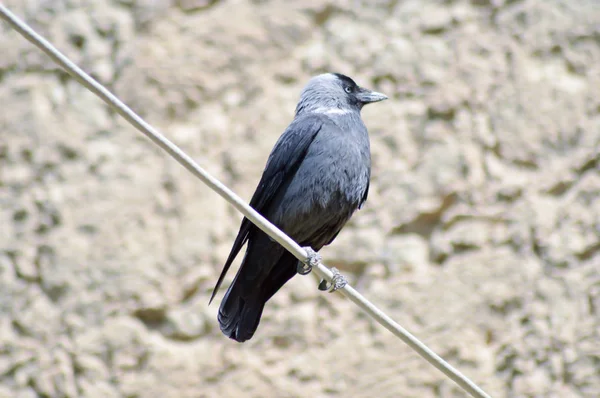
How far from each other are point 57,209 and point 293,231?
3.19m

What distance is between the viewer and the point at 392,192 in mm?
6656

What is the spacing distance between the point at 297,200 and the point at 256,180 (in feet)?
8.13

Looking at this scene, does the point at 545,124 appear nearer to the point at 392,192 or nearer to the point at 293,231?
the point at 392,192

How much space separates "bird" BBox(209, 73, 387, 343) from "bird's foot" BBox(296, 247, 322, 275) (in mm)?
155

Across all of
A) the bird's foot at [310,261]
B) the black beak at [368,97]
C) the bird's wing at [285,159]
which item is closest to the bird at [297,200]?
the bird's wing at [285,159]

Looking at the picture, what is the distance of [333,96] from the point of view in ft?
16.1

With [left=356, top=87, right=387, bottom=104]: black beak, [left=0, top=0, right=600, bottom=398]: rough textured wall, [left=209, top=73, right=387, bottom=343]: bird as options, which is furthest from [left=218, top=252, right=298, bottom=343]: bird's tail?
[left=0, top=0, right=600, bottom=398]: rough textured wall

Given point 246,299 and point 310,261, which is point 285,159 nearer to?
point 310,261

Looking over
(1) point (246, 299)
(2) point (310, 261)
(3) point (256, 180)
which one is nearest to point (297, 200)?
(2) point (310, 261)

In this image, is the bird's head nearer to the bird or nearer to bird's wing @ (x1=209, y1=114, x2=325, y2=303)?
the bird

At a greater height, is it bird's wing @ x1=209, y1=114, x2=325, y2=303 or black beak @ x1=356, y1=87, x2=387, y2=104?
black beak @ x1=356, y1=87, x2=387, y2=104

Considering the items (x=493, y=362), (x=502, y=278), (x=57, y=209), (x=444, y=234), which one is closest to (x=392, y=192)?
(x=444, y=234)

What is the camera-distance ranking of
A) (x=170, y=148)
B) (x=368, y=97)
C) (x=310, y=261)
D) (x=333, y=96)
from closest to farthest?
(x=170, y=148)
(x=310, y=261)
(x=333, y=96)
(x=368, y=97)

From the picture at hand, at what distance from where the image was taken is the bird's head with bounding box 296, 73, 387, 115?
15.8ft
